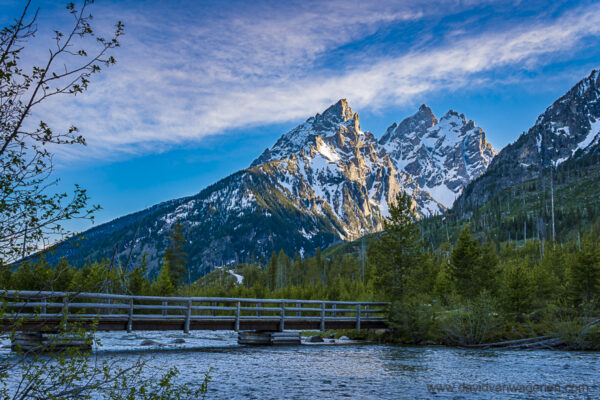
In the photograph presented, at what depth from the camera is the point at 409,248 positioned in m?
42.2

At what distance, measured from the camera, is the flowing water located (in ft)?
48.8

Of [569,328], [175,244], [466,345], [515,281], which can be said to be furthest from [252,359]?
[175,244]

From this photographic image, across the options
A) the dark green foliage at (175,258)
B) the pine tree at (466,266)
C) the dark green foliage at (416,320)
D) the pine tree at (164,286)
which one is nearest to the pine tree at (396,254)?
the dark green foliage at (416,320)

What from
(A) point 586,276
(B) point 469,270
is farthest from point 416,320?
(A) point 586,276

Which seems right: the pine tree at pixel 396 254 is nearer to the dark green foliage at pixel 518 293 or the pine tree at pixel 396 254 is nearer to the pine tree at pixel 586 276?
the dark green foliage at pixel 518 293

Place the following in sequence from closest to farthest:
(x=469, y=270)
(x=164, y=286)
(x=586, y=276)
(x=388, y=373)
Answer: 1. (x=388, y=373)
2. (x=586, y=276)
3. (x=469, y=270)
4. (x=164, y=286)

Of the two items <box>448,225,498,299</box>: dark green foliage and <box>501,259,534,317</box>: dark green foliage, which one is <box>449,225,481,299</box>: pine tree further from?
<box>501,259,534,317</box>: dark green foliage

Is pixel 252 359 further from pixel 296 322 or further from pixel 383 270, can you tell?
pixel 383 270

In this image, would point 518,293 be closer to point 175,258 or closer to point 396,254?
point 396,254

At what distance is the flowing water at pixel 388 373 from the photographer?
14.9 metres

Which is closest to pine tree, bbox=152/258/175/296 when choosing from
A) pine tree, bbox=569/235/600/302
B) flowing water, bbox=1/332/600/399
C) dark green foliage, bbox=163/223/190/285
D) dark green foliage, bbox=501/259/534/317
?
dark green foliage, bbox=163/223/190/285

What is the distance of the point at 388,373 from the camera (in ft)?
63.5

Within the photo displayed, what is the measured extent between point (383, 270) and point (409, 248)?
312 centimetres

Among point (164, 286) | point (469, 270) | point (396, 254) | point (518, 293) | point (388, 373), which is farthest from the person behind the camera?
point (164, 286)
